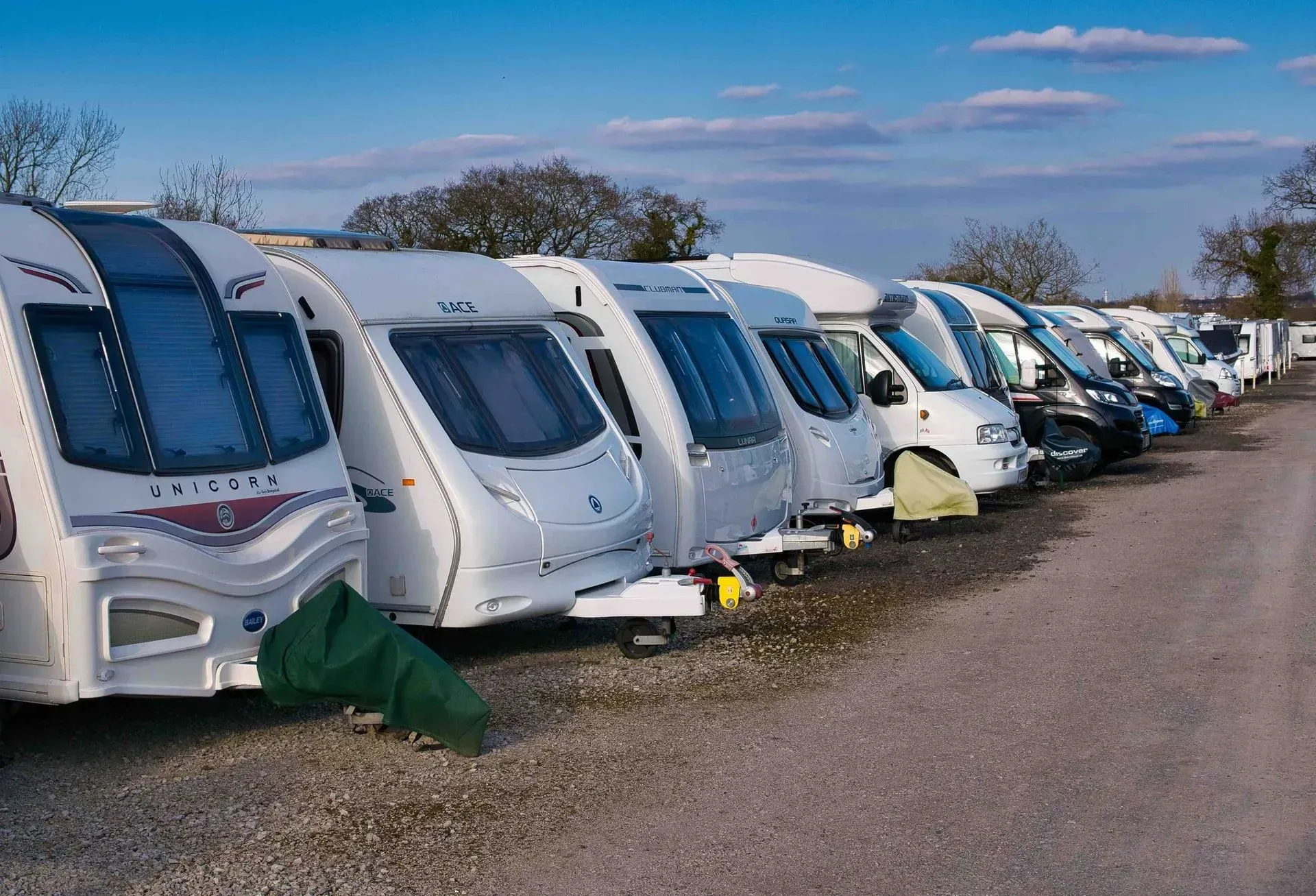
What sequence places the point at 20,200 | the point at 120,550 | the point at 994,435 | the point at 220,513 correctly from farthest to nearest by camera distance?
the point at 994,435
the point at 20,200
the point at 220,513
the point at 120,550

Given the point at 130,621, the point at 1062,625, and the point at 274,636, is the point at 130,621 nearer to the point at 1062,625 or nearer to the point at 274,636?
the point at 274,636

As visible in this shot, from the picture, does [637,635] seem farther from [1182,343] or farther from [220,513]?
[1182,343]

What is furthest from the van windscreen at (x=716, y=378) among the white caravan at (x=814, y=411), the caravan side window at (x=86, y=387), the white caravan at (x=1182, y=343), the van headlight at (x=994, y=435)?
the white caravan at (x=1182, y=343)

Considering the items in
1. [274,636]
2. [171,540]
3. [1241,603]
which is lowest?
[1241,603]

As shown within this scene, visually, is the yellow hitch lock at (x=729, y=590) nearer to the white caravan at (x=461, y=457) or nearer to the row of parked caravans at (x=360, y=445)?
the row of parked caravans at (x=360, y=445)

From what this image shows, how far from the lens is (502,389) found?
8961 millimetres

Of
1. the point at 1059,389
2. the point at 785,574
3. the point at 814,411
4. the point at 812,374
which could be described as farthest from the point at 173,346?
the point at 1059,389

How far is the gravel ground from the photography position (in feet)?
18.8

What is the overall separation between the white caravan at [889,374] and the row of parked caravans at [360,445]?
2.32 metres

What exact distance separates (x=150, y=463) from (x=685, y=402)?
4.65 meters

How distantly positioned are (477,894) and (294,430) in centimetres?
306

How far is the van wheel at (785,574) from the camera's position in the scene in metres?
12.2

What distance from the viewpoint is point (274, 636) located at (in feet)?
23.3

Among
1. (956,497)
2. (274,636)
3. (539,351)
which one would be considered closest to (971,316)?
(956,497)
